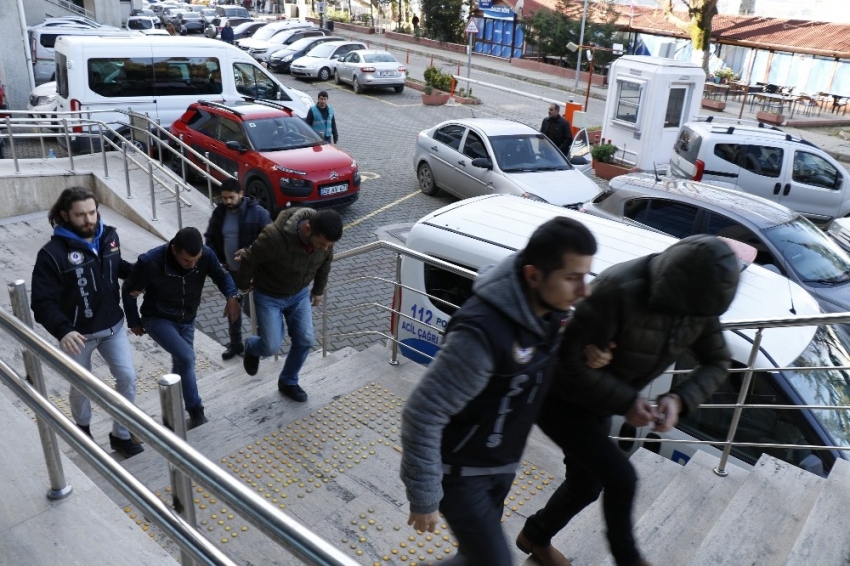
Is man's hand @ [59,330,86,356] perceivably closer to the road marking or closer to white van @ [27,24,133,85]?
the road marking

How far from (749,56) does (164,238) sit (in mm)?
28865

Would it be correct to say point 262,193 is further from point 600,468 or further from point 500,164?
point 600,468

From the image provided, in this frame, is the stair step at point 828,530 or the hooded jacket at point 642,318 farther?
the stair step at point 828,530

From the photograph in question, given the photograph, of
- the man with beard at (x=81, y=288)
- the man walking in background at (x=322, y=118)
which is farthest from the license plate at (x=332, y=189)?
the man with beard at (x=81, y=288)

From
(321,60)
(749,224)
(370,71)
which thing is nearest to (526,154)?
(749,224)

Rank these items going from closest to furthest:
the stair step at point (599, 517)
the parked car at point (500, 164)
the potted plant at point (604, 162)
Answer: the stair step at point (599, 517), the parked car at point (500, 164), the potted plant at point (604, 162)

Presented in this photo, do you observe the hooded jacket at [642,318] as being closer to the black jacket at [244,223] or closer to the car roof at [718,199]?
the black jacket at [244,223]

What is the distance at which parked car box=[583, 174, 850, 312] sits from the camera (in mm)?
7551

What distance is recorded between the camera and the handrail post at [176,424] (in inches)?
89.7

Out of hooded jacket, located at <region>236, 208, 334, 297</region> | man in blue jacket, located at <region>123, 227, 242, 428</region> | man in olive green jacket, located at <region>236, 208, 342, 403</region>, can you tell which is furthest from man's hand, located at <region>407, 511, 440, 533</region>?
man in blue jacket, located at <region>123, 227, 242, 428</region>

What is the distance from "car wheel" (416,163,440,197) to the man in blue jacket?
8.83 m

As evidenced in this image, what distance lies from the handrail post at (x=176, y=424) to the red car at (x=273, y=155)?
894 cm

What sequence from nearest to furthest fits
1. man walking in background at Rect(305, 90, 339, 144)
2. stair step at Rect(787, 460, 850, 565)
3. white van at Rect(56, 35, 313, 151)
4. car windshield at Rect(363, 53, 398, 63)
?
1. stair step at Rect(787, 460, 850, 565)
2. white van at Rect(56, 35, 313, 151)
3. man walking in background at Rect(305, 90, 339, 144)
4. car windshield at Rect(363, 53, 398, 63)

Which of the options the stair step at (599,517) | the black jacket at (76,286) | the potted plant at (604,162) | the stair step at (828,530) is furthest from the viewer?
the potted plant at (604,162)
